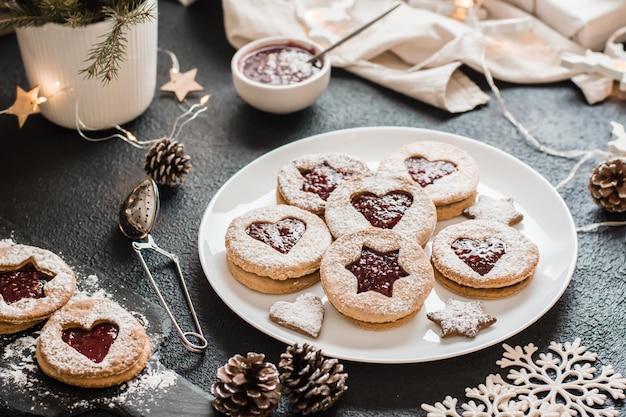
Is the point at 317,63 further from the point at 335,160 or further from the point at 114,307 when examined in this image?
the point at 114,307

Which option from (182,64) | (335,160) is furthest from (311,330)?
(182,64)

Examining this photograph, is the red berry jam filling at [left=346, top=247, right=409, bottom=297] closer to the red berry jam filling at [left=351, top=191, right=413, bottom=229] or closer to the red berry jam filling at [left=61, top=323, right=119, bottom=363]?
the red berry jam filling at [left=351, top=191, right=413, bottom=229]

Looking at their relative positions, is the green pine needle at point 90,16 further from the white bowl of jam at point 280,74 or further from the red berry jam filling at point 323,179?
the red berry jam filling at point 323,179

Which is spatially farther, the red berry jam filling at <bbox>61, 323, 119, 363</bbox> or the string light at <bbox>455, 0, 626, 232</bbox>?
the string light at <bbox>455, 0, 626, 232</bbox>

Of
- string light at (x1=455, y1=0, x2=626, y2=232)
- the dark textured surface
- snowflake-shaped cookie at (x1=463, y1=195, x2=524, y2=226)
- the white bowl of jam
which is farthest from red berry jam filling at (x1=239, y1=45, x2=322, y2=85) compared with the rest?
snowflake-shaped cookie at (x1=463, y1=195, x2=524, y2=226)

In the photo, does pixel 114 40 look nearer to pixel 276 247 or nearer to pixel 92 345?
pixel 276 247
